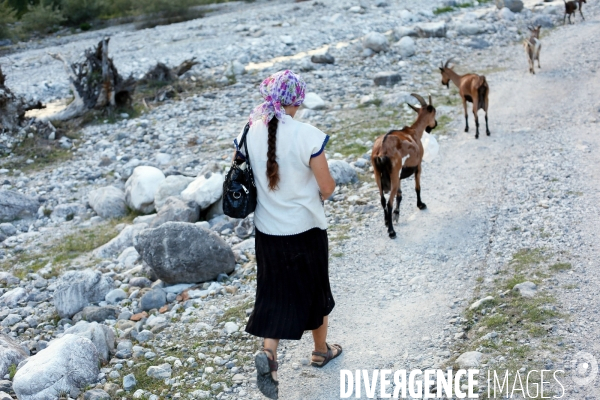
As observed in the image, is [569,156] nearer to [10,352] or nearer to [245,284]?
[245,284]

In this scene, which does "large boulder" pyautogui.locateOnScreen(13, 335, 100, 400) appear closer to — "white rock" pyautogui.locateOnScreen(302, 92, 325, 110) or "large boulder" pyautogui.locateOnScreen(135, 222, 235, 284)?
"large boulder" pyautogui.locateOnScreen(135, 222, 235, 284)

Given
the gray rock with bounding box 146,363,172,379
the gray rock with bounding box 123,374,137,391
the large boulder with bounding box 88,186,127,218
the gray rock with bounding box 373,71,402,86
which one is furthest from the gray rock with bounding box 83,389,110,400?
the gray rock with bounding box 373,71,402,86

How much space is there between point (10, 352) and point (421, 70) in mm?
10502

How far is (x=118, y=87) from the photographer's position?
42.5 feet

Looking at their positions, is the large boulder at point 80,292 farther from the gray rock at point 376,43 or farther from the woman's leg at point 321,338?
the gray rock at point 376,43

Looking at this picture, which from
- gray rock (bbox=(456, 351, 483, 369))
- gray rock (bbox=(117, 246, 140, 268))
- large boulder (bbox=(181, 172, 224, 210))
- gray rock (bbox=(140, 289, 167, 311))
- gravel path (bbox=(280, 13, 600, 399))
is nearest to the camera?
gray rock (bbox=(456, 351, 483, 369))

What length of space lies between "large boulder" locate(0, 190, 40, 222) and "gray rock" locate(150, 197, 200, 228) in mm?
2413

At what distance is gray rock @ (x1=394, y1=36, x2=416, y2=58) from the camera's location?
595 inches

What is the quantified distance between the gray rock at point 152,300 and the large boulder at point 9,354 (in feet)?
3.65

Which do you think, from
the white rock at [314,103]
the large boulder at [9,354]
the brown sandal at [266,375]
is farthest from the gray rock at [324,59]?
the brown sandal at [266,375]

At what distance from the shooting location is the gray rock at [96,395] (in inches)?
185

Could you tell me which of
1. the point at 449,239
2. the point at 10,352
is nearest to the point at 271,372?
the point at 10,352

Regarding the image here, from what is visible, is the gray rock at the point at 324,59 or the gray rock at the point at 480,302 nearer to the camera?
the gray rock at the point at 480,302

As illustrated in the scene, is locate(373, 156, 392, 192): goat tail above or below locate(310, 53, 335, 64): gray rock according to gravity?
below
